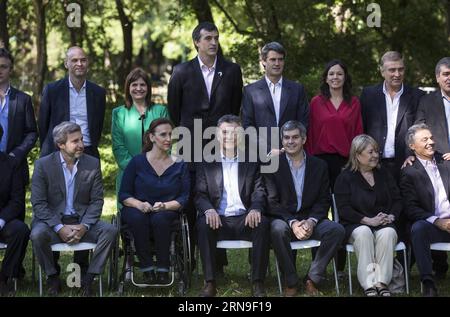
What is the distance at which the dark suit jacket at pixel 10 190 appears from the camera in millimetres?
7109

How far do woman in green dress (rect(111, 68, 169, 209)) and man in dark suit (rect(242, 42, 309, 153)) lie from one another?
0.86 metres

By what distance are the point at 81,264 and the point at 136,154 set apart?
1.16m

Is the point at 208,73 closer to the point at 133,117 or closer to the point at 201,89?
the point at 201,89

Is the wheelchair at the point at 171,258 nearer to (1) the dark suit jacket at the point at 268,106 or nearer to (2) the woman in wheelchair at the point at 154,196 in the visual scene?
(2) the woman in wheelchair at the point at 154,196

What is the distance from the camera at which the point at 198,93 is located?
7723 millimetres

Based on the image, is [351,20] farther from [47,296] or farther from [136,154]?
[47,296]

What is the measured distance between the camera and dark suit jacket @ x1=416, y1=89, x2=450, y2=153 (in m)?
7.45

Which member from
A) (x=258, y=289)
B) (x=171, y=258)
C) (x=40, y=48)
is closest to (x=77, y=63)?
(x=171, y=258)

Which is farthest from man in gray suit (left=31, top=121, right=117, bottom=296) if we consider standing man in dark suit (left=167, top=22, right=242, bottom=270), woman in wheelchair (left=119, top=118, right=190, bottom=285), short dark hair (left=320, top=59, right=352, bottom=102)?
short dark hair (left=320, top=59, right=352, bottom=102)

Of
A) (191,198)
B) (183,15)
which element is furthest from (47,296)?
(183,15)

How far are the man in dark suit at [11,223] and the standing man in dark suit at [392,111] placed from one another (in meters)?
3.23

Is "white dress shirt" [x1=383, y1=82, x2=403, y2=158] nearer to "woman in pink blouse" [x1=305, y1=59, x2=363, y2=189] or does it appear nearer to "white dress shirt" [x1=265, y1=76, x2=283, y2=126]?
"woman in pink blouse" [x1=305, y1=59, x2=363, y2=189]

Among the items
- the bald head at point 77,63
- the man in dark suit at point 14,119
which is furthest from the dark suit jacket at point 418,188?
the man in dark suit at point 14,119

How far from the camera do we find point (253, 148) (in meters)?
7.40
